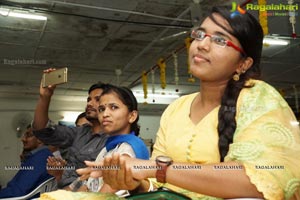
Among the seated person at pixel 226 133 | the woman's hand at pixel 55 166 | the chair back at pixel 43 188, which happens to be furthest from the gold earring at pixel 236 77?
the chair back at pixel 43 188

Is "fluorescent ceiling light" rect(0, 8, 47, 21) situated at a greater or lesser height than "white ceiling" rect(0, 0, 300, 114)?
greater

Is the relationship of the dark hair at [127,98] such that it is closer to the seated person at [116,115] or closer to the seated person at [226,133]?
the seated person at [116,115]

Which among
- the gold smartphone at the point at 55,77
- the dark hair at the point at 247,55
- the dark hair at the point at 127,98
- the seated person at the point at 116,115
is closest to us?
the dark hair at the point at 247,55

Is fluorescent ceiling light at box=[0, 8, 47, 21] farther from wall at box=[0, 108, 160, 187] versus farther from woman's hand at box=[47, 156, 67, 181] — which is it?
wall at box=[0, 108, 160, 187]

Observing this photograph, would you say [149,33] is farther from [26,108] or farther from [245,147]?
[26,108]

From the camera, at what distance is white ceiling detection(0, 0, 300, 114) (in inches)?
169

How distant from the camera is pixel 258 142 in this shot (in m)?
0.92

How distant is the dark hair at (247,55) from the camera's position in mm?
1073

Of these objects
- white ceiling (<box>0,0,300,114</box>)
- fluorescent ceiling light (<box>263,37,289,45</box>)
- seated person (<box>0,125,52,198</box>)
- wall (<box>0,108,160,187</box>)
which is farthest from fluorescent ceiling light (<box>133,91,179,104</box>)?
seated person (<box>0,125,52,198</box>)

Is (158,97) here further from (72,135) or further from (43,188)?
(43,188)

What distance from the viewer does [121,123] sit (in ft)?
6.90

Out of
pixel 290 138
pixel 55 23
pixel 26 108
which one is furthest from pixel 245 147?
pixel 26 108

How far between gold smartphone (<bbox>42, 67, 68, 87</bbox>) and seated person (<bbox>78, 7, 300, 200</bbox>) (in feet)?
2.55

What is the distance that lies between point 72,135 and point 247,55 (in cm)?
189
